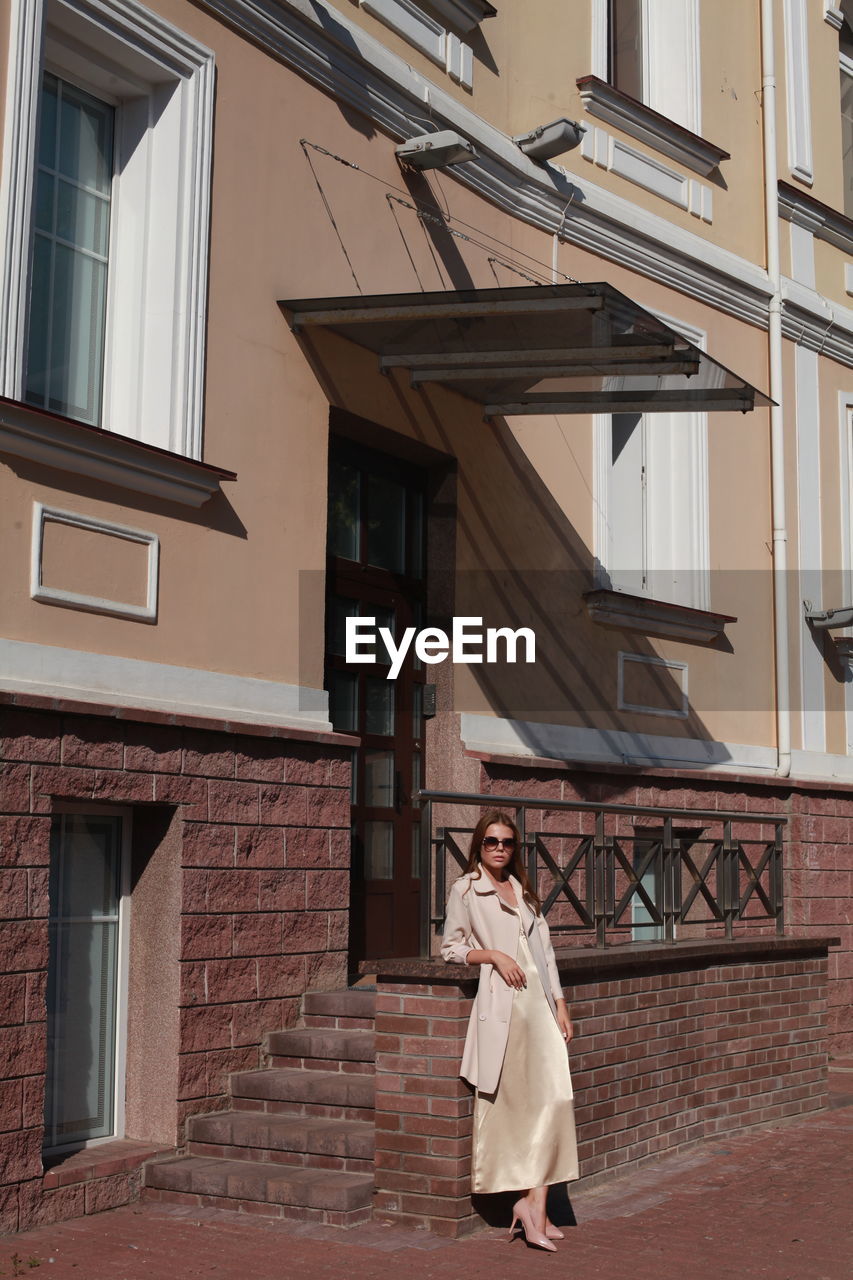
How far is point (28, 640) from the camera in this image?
7039mm

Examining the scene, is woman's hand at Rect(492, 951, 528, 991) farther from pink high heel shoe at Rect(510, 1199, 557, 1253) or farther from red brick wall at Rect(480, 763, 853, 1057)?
red brick wall at Rect(480, 763, 853, 1057)

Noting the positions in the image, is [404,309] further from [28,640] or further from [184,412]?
[28,640]

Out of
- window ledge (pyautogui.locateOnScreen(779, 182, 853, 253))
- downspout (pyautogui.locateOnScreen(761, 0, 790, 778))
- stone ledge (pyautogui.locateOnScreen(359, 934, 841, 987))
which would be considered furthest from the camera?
window ledge (pyautogui.locateOnScreen(779, 182, 853, 253))

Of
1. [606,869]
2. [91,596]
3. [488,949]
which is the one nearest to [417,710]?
[606,869]

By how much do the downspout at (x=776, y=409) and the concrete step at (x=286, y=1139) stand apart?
642 cm

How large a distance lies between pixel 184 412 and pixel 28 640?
159 cm

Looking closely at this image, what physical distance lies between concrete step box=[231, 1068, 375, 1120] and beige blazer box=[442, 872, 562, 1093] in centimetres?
97

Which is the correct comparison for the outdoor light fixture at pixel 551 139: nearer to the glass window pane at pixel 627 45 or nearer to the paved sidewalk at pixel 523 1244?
the glass window pane at pixel 627 45

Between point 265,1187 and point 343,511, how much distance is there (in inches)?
164

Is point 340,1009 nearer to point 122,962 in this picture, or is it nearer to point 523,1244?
point 122,962

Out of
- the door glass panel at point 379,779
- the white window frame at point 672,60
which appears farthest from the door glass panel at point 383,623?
the white window frame at point 672,60

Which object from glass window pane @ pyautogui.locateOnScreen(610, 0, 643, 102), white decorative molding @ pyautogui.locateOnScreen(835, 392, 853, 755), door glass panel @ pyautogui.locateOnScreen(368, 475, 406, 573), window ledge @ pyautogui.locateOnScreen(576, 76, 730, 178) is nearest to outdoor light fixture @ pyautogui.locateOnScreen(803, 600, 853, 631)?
white decorative molding @ pyautogui.locateOnScreen(835, 392, 853, 755)

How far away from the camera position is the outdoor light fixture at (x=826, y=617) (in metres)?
13.3

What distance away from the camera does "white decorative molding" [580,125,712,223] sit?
11.9 metres
